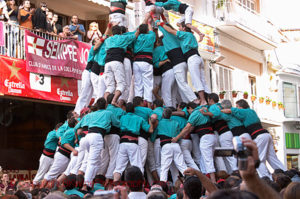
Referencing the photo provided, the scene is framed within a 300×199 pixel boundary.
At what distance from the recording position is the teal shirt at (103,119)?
38.8ft

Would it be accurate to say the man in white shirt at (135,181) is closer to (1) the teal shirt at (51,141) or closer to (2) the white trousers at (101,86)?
(2) the white trousers at (101,86)

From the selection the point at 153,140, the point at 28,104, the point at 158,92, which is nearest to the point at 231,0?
the point at 28,104

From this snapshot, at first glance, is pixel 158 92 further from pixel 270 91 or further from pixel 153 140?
pixel 270 91

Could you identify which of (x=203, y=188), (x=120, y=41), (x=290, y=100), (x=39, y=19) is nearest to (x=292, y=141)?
(x=290, y=100)

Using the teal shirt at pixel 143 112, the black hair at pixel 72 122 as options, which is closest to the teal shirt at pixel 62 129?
the black hair at pixel 72 122

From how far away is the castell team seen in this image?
483 inches

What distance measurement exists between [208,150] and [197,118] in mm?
825

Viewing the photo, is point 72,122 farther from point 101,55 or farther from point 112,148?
point 101,55

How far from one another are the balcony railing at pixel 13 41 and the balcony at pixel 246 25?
1448 cm

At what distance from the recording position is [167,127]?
12805mm

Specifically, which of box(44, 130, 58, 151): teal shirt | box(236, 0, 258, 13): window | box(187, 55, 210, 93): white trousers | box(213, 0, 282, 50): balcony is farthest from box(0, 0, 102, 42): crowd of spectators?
box(236, 0, 258, 13): window

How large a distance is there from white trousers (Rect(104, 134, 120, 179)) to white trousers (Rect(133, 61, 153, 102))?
→ 201 cm

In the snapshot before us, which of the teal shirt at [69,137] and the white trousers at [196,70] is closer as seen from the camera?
the teal shirt at [69,137]

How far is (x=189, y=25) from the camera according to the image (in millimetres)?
14133
